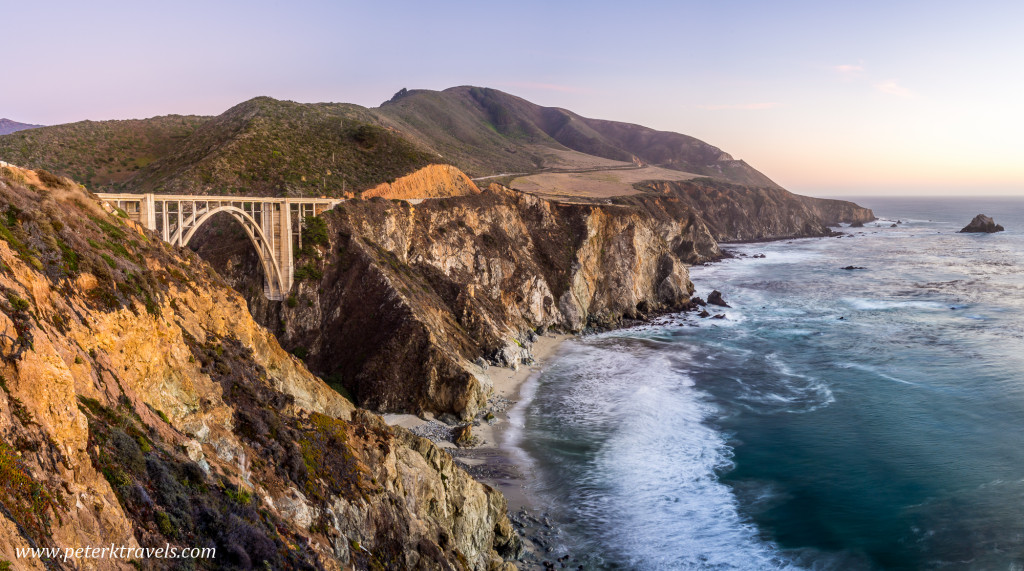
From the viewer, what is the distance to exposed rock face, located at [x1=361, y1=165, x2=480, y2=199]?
184 feet

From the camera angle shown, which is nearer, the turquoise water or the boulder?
the turquoise water

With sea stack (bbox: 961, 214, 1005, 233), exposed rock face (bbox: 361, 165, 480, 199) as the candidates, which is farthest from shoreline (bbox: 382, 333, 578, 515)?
sea stack (bbox: 961, 214, 1005, 233)

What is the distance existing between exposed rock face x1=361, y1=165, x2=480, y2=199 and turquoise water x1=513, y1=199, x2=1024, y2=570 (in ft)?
70.1

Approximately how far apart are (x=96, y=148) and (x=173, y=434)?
7288cm

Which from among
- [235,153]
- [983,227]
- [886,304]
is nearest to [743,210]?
[983,227]

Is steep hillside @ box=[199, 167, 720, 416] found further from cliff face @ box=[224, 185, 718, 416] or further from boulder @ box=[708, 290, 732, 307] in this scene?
boulder @ box=[708, 290, 732, 307]

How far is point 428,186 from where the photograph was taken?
197 ft

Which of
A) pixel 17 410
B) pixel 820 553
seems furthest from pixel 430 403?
pixel 17 410

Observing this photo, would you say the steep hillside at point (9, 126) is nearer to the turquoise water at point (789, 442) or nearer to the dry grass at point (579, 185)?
the dry grass at point (579, 185)

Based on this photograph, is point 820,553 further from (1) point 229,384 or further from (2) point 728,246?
(2) point 728,246

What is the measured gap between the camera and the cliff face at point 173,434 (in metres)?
9.86

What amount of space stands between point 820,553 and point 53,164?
259ft

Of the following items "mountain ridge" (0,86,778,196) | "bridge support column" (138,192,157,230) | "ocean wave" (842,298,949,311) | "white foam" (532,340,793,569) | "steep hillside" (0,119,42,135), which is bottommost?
"white foam" (532,340,793,569)

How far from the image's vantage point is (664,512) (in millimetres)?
26234
